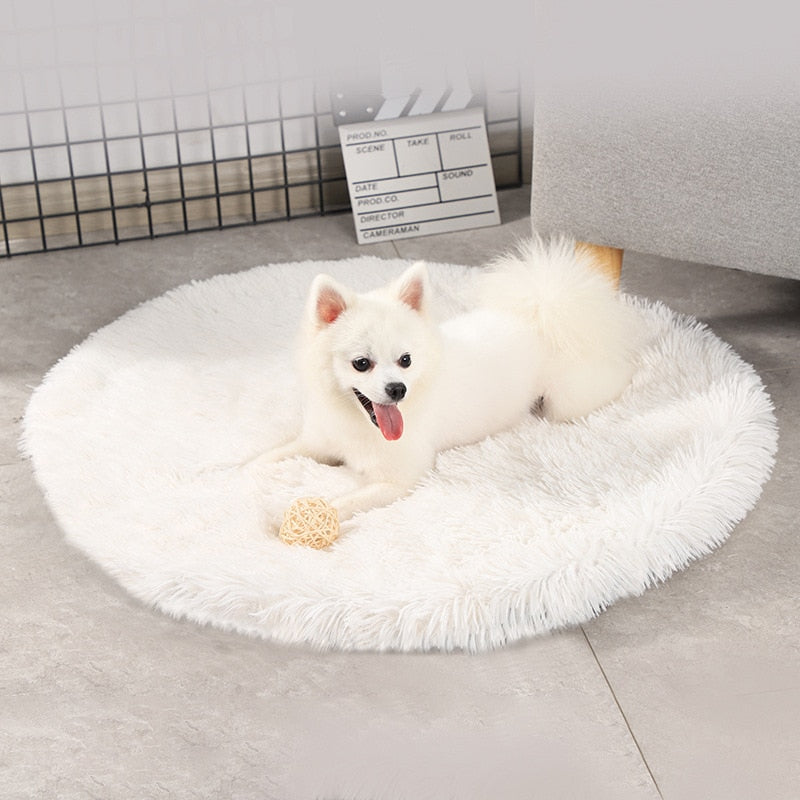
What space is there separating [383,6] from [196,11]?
0.03 metres

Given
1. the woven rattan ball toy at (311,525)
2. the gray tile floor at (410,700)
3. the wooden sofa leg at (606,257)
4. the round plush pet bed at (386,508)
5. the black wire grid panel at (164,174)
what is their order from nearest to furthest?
the gray tile floor at (410,700) → the round plush pet bed at (386,508) → the woven rattan ball toy at (311,525) → the wooden sofa leg at (606,257) → the black wire grid panel at (164,174)

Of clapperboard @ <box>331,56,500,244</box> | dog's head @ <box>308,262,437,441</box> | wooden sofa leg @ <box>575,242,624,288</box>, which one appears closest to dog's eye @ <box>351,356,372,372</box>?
dog's head @ <box>308,262,437,441</box>

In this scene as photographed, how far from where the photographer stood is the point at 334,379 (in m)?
1.25

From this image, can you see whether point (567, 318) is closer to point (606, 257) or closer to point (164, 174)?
point (606, 257)

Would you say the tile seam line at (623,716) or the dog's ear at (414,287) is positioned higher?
the dog's ear at (414,287)

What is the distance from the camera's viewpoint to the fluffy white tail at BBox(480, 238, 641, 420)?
1408mm

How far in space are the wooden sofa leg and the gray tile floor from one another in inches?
21.6

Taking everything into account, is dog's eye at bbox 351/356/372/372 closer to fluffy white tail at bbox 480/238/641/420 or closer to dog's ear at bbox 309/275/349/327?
dog's ear at bbox 309/275/349/327

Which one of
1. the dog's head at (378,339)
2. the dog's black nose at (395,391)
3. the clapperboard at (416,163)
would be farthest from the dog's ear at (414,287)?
the clapperboard at (416,163)

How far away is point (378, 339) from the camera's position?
1.20 m

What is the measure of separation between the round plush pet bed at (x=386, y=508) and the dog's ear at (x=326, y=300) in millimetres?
227

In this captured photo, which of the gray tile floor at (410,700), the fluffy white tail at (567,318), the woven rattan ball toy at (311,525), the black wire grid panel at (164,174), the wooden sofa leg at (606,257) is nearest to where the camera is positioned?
the gray tile floor at (410,700)

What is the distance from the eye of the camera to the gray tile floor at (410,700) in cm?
88

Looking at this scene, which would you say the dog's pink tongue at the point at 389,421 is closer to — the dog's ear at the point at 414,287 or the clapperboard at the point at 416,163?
the dog's ear at the point at 414,287
